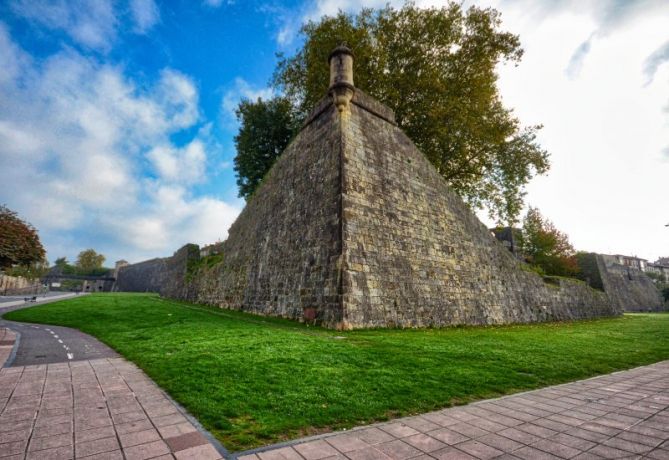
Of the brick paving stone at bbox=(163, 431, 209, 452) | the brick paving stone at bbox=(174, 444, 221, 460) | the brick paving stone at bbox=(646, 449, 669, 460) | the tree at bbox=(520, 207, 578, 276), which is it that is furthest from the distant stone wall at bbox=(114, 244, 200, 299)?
the tree at bbox=(520, 207, 578, 276)

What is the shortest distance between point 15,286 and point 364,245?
5010cm

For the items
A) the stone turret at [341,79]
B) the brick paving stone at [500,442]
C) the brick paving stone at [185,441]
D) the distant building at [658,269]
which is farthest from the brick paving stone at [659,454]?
the distant building at [658,269]

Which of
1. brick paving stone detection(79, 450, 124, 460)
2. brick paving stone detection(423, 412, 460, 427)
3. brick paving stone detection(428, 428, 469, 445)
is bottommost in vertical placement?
brick paving stone detection(423, 412, 460, 427)

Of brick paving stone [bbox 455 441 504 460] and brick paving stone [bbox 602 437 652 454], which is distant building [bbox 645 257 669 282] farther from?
brick paving stone [bbox 455 441 504 460]

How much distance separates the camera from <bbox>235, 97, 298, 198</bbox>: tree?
99.1 feet

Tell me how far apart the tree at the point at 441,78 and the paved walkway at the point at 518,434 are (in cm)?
2068

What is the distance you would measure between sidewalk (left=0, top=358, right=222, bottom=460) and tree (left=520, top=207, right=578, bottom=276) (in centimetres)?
3504

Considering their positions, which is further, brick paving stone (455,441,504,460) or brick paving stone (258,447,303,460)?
brick paving stone (455,441,504,460)

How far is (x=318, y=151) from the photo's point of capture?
587 inches

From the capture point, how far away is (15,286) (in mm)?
40500

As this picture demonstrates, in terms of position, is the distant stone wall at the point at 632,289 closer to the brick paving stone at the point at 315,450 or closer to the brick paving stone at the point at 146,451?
the brick paving stone at the point at 315,450

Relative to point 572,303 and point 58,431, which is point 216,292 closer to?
point 58,431

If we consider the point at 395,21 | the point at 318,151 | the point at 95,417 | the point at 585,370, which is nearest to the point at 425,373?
the point at 585,370

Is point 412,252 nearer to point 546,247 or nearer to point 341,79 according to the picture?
point 341,79
